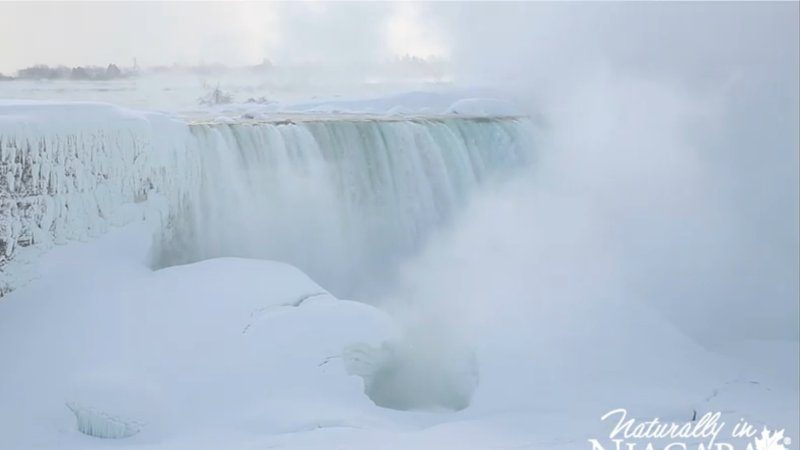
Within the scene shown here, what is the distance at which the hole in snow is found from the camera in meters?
6.61

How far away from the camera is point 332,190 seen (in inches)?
377

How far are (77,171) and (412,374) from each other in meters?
3.30

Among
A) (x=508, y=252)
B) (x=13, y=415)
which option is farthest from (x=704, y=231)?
(x=13, y=415)

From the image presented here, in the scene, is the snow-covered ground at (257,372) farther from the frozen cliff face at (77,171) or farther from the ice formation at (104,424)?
the frozen cliff face at (77,171)

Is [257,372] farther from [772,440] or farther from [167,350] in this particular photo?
[772,440]

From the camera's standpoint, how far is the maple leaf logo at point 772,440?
6.16 meters

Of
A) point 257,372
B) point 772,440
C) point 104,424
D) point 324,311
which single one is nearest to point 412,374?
point 324,311

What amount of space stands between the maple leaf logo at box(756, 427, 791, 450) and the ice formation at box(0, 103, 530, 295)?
4541 millimetres

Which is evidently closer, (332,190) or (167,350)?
(167,350)

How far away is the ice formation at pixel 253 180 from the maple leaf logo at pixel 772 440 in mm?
4541

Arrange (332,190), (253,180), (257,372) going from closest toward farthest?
1. (257,372)
2. (253,180)
3. (332,190)

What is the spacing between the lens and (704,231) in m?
11.2

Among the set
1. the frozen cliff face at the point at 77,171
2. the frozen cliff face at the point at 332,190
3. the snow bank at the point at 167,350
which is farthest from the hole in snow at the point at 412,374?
the frozen cliff face at the point at 77,171

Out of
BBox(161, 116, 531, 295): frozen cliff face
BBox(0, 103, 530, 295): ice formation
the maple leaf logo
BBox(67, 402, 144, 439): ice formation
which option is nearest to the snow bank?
BBox(67, 402, 144, 439): ice formation
